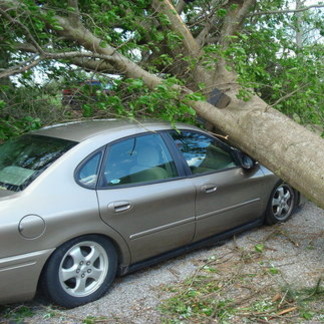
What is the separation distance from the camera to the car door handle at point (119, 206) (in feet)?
11.8

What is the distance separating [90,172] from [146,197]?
56cm

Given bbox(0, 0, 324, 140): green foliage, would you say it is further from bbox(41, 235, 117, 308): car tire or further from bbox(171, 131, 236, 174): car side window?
bbox(41, 235, 117, 308): car tire

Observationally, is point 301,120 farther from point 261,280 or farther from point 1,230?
point 1,230

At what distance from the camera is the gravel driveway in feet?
10.9

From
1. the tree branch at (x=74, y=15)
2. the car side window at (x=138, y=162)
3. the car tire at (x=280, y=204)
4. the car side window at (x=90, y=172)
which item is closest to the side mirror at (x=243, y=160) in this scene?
the car tire at (x=280, y=204)

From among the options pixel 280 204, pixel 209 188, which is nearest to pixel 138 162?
Result: pixel 209 188

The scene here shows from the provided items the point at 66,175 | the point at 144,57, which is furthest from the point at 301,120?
the point at 66,175

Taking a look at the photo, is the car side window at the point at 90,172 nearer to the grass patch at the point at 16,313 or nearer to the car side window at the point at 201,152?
the car side window at the point at 201,152

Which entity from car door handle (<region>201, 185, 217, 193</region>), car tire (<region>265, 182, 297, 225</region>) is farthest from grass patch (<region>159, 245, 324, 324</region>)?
car tire (<region>265, 182, 297, 225</region>)

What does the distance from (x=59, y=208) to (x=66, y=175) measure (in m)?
0.31

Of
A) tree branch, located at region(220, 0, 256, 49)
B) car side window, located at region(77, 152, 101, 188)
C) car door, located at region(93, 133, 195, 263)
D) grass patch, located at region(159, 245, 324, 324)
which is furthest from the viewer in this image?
tree branch, located at region(220, 0, 256, 49)

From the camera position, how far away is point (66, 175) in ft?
11.4

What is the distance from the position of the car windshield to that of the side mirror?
2.01m

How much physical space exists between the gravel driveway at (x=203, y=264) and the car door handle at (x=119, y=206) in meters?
0.75
